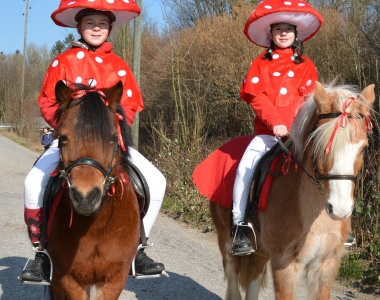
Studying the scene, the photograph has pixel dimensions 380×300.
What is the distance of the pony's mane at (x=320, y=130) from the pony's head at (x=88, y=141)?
1339 millimetres

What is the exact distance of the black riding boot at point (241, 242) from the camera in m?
4.86

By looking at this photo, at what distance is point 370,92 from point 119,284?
2.30 meters

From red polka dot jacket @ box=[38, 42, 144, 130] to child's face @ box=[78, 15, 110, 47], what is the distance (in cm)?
9

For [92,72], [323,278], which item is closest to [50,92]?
[92,72]

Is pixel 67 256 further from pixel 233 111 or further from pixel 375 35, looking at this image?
pixel 233 111

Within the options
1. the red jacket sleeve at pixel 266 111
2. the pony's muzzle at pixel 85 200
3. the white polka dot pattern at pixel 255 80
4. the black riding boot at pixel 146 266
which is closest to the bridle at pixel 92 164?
the pony's muzzle at pixel 85 200

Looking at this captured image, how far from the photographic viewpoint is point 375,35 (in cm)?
907

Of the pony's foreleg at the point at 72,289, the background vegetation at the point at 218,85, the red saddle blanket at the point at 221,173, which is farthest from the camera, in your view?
the background vegetation at the point at 218,85

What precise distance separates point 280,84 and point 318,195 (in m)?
1.46

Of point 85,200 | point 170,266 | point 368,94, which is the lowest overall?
point 170,266

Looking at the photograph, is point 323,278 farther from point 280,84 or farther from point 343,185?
point 280,84

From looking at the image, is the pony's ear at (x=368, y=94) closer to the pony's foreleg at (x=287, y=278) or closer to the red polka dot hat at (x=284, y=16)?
the pony's foreleg at (x=287, y=278)

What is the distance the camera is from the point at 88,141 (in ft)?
11.6

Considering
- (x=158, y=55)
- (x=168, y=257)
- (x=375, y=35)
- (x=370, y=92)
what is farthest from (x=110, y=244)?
(x=158, y=55)
